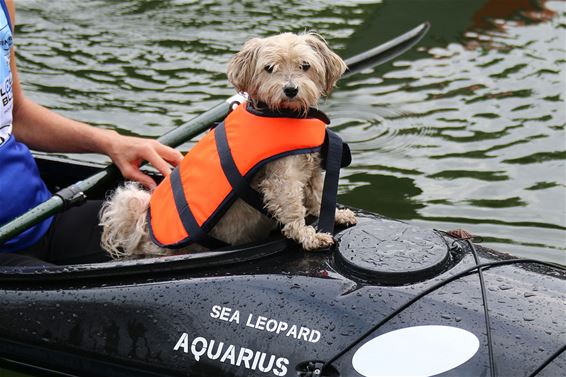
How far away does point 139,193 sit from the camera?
9.30ft

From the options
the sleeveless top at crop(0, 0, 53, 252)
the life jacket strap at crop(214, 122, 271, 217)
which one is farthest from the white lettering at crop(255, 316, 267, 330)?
the sleeveless top at crop(0, 0, 53, 252)

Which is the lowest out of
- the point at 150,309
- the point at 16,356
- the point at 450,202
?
the point at 450,202

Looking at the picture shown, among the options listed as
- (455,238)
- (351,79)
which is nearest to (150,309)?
(455,238)

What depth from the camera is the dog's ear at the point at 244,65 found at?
8.00ft

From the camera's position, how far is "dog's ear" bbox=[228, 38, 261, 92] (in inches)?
96.0

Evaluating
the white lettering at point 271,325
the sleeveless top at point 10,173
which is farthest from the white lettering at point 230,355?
the sleeveless top at point 10,173

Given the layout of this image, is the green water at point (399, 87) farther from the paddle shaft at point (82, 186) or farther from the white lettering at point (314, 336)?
the white lettering at point (314, 336)

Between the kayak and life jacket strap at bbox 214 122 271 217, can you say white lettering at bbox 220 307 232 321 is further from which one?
life jacket strap at bbox 214 122 271 217

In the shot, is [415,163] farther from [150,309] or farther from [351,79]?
[150,309]

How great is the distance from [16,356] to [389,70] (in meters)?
4.13

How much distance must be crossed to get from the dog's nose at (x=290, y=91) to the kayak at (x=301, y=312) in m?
0.46

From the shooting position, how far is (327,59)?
8.25 feet

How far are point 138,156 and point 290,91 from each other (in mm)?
970

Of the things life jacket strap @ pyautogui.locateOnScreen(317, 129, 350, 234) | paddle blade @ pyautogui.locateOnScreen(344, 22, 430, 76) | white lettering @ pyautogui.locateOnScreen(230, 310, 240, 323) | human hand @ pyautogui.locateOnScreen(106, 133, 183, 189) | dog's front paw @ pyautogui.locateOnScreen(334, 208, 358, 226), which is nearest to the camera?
white lettering @ pyautogui.locateOnScreen(230, 310, 240, 323)
